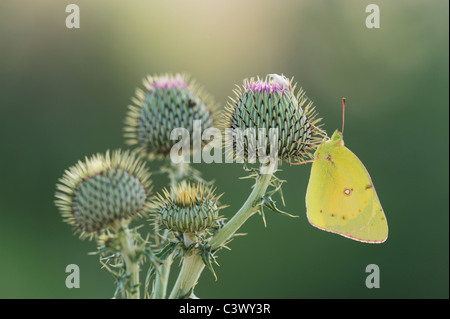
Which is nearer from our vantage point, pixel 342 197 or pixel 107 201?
pixel 107 201

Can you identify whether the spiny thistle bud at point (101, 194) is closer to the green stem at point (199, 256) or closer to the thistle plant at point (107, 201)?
the thistle plant at point (107, 201)

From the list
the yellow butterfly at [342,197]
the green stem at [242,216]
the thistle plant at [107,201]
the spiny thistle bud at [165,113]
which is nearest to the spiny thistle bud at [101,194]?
the thistle plant at [107,201]

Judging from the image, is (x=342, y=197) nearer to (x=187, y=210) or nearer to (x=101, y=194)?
(x=187, y=210)

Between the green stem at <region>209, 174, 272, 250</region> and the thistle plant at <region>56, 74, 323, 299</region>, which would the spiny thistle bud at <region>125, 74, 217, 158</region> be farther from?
the green stem at <region>209, 174, 272, 250</region>

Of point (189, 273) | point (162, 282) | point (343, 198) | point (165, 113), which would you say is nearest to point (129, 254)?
point (162, 282)

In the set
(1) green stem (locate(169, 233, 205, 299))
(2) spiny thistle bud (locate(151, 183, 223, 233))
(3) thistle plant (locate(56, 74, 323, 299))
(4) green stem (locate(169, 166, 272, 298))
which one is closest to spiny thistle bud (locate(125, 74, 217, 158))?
(3) thistle plant (locate(56, 74, 323, 299))

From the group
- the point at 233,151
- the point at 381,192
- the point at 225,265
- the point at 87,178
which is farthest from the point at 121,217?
the point at 381,192

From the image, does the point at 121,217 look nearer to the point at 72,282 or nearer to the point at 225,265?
the point at 72,282
